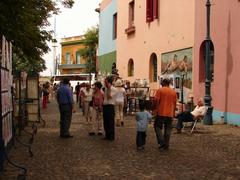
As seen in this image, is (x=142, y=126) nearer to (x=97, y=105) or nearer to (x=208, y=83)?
(x=97, y=105)

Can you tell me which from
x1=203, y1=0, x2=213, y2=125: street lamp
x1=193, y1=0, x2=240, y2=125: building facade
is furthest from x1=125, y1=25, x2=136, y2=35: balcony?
x1=203, y1=0, x2=213, y2=125: street lamp

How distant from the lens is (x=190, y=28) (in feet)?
77.3

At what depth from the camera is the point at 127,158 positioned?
1117 centimetres

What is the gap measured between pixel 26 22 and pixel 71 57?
75.6 metres

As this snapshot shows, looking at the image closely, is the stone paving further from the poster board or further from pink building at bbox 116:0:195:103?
pink building at bbox 116:0:195:103

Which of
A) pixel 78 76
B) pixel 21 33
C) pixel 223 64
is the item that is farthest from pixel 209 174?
pixel 78 76

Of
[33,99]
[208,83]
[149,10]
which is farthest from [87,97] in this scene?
[149,10]

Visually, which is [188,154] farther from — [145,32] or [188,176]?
[145,32]

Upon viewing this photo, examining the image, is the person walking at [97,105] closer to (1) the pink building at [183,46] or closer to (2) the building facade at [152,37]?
(1) the pink building at [183,46]

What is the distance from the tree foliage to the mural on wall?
575cm

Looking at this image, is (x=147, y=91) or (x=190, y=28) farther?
(x=147, y=91)

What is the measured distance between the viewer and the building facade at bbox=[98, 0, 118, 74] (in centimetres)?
4019

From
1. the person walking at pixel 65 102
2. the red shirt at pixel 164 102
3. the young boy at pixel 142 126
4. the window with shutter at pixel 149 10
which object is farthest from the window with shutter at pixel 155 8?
the red shirt at pixel 164 102

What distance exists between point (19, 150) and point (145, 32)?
1935 centimetres
